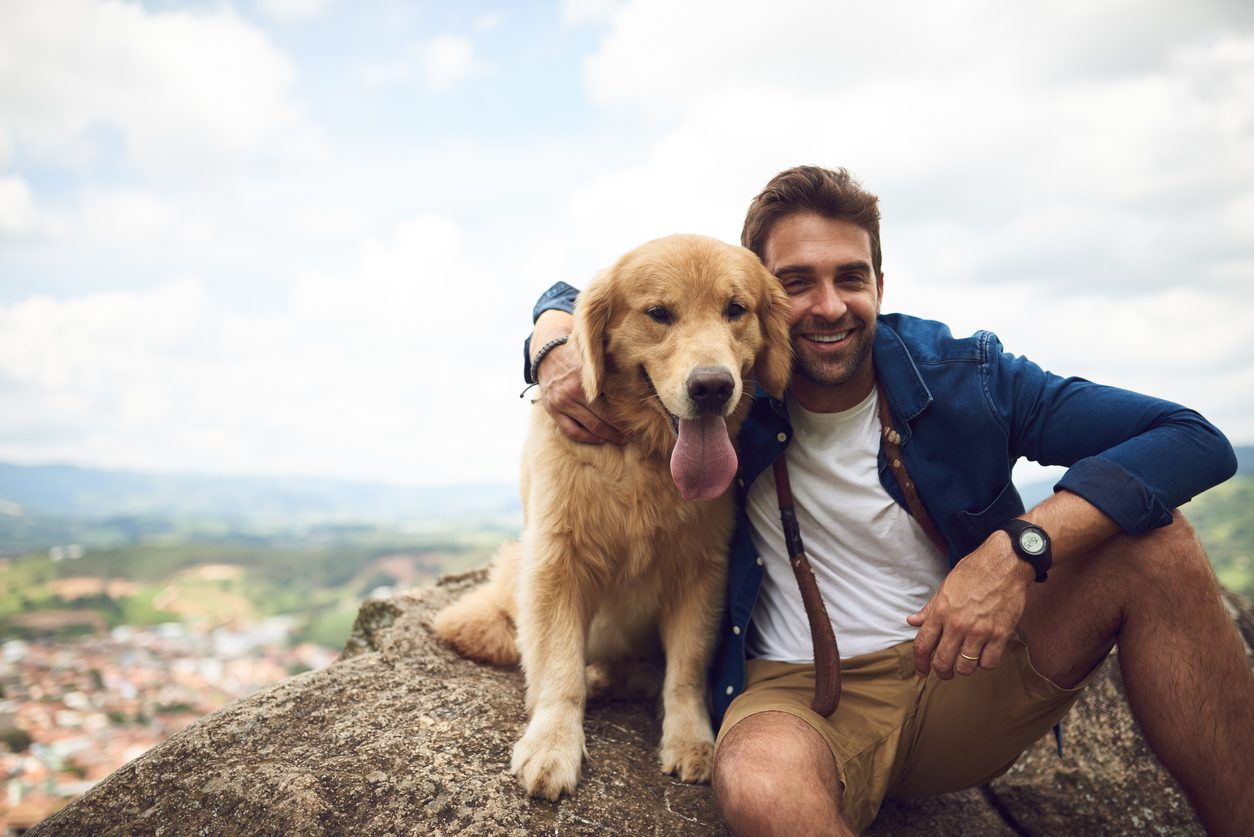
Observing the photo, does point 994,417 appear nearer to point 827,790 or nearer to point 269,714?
point 827,790

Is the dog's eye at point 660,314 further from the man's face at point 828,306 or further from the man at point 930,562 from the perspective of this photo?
the man's face at point 828,306

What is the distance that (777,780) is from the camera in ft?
8.11

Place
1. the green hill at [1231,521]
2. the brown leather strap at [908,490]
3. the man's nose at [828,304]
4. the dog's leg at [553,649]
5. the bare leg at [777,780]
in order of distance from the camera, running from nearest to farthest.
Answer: the bare leg at [777,780]
the dog's leg at [553,649]
the brown leather strap at [908,490]
the man's nose at [828,304]
the green hill at [1231,521]

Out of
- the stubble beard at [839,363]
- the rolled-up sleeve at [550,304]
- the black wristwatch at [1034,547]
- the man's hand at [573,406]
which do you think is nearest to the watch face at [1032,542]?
the black wristwatch at [1034,547]

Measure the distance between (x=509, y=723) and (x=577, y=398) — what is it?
1.44 metres

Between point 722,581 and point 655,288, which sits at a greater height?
point 655,288

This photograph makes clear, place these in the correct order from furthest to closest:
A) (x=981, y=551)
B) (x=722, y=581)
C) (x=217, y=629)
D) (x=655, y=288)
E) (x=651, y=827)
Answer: (x=217, y=629) → (x=722, y=581) → (x=655, y=288) → (x=651, y=827) → (x=981, y=551)

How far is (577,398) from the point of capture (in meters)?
3.28

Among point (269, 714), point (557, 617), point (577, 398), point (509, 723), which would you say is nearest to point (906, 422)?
point (577, 398)

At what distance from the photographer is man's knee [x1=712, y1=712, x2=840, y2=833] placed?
240 centimetres

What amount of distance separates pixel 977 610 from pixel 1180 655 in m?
0.65

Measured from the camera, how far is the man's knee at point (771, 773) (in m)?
2.40

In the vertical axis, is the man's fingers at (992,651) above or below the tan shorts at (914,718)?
above

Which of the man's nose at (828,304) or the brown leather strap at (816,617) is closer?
the brown leather strap at (816,617)
